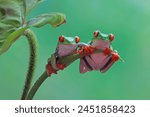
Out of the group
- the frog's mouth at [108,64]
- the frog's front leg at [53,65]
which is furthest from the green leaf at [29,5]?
the frog's mouth at [108,64]

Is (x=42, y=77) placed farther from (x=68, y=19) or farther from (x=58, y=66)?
(x=68, y=19)

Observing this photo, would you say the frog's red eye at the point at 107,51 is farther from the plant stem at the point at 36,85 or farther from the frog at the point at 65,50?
the plant stem at the point at 36,85

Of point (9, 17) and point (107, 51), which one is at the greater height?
point (9, 17)

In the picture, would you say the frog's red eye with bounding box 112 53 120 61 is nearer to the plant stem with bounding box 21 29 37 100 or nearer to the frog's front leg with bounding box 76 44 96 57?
the frog's front leg with bounding box 76 44 96 57

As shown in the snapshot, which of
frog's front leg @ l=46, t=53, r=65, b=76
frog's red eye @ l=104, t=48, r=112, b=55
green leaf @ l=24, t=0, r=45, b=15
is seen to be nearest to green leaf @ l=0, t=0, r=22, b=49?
green leaf @ l=24, t=0, r=45, b=15

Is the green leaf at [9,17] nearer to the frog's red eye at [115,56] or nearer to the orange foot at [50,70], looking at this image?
the orange foot at [50,70]

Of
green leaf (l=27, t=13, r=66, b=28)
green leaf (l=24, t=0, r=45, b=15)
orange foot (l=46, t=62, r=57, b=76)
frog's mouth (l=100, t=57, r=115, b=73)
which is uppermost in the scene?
green leaf (l=24, t=0, r=45, b=15)

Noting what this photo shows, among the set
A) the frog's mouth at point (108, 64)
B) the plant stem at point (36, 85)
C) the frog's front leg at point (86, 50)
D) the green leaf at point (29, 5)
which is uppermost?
the green leaf at point (29, 5)

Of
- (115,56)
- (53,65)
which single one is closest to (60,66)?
(53,65)

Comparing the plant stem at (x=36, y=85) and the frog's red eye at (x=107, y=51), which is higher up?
the frog's red eye at (x=107, y=51)

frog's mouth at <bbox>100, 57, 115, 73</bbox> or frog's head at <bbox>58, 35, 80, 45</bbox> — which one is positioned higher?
frog's head at <bbox>58, 35, 80, 45</bbox>

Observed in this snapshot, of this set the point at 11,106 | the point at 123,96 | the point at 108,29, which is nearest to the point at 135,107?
the point at 123,96

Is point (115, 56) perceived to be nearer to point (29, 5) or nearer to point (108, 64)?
point (108, 64)
